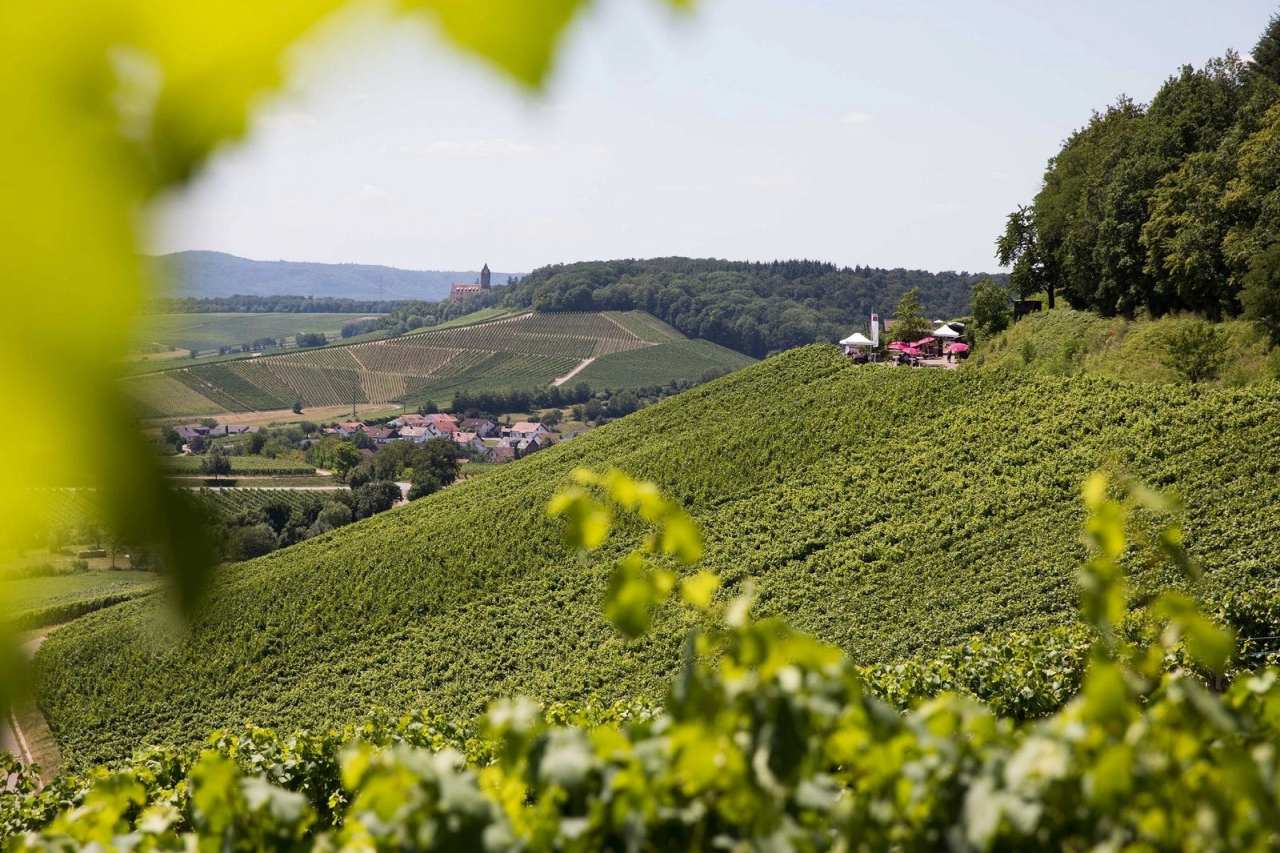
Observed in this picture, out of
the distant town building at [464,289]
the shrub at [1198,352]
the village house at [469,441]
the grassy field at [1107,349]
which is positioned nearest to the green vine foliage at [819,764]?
the grassy field at [1107,349]

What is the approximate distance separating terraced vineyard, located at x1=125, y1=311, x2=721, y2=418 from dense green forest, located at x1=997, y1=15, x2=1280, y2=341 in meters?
55.7

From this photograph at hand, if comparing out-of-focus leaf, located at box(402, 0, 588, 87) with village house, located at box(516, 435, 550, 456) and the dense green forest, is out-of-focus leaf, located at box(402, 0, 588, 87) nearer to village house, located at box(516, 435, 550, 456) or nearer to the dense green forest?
the dense green forest

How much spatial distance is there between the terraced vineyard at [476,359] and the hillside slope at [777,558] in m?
50.9

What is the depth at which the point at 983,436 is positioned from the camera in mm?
21859

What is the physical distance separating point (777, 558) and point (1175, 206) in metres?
10.9

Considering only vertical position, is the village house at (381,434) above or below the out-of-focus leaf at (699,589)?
below

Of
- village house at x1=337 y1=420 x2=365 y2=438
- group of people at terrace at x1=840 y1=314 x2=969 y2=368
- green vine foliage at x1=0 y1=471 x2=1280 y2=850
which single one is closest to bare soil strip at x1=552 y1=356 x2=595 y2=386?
village house at x1=337 y1=420 x2=365 y2=438

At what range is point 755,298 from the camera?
10762 centimetres

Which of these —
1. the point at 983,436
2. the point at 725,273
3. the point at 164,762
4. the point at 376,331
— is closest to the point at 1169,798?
the point at 164,762

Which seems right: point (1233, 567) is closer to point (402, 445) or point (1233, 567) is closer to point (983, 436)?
point (983, 436)

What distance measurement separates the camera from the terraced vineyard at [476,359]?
81625mm

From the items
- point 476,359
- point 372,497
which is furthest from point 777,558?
point 476,359

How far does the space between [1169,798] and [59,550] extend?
93 centimetres

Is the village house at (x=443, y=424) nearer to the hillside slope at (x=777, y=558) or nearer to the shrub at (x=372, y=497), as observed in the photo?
the shrub at (x=372, y=497)
